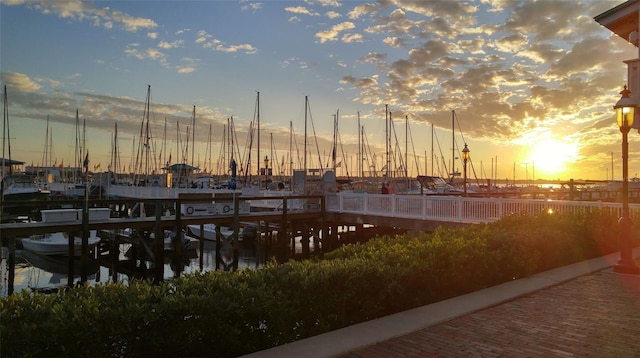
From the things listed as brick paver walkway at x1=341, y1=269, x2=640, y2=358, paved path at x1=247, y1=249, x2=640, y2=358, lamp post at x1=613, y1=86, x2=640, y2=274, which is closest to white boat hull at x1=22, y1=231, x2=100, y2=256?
paved path at x1=247, y1=249, x2=640, y2=358

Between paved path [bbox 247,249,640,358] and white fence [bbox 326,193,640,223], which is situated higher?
white fence [bbox 326,193,640,223]

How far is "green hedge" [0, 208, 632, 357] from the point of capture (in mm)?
4484

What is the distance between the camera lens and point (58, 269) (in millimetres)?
26562

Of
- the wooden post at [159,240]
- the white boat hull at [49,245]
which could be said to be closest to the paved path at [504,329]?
the wooden post at [159,240]

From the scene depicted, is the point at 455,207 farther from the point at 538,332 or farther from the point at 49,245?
the point at 49,245

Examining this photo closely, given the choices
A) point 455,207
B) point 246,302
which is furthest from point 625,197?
point 246,302

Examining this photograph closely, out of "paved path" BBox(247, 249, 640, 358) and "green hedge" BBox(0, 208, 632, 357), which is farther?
"paved path" BBox(247, 249, 640, 358)

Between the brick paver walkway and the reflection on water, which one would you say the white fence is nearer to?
the reflection on water

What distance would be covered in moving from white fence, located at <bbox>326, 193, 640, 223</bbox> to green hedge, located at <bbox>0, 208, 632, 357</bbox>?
380 inches

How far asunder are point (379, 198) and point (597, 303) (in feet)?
55.4

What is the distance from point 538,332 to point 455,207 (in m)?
15.0

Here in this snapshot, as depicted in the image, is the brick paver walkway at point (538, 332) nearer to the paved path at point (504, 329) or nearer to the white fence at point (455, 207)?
the paved path at point (504, 329)

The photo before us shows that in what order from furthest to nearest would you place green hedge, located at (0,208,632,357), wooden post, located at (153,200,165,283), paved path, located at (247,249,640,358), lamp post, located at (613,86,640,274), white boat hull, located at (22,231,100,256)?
white boat hull, located at (22,231,100,256) < wooden post, located at (153,200,165,283) < lamp post, located at (613,86,640,274) < paved path, located at (247,249,640,358) < green hedge, located at (0,208,632,357)

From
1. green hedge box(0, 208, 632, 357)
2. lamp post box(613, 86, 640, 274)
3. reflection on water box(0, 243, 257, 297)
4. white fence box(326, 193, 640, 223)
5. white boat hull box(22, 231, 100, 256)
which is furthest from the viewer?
white boat hull box(22, 231, 100, 256)
